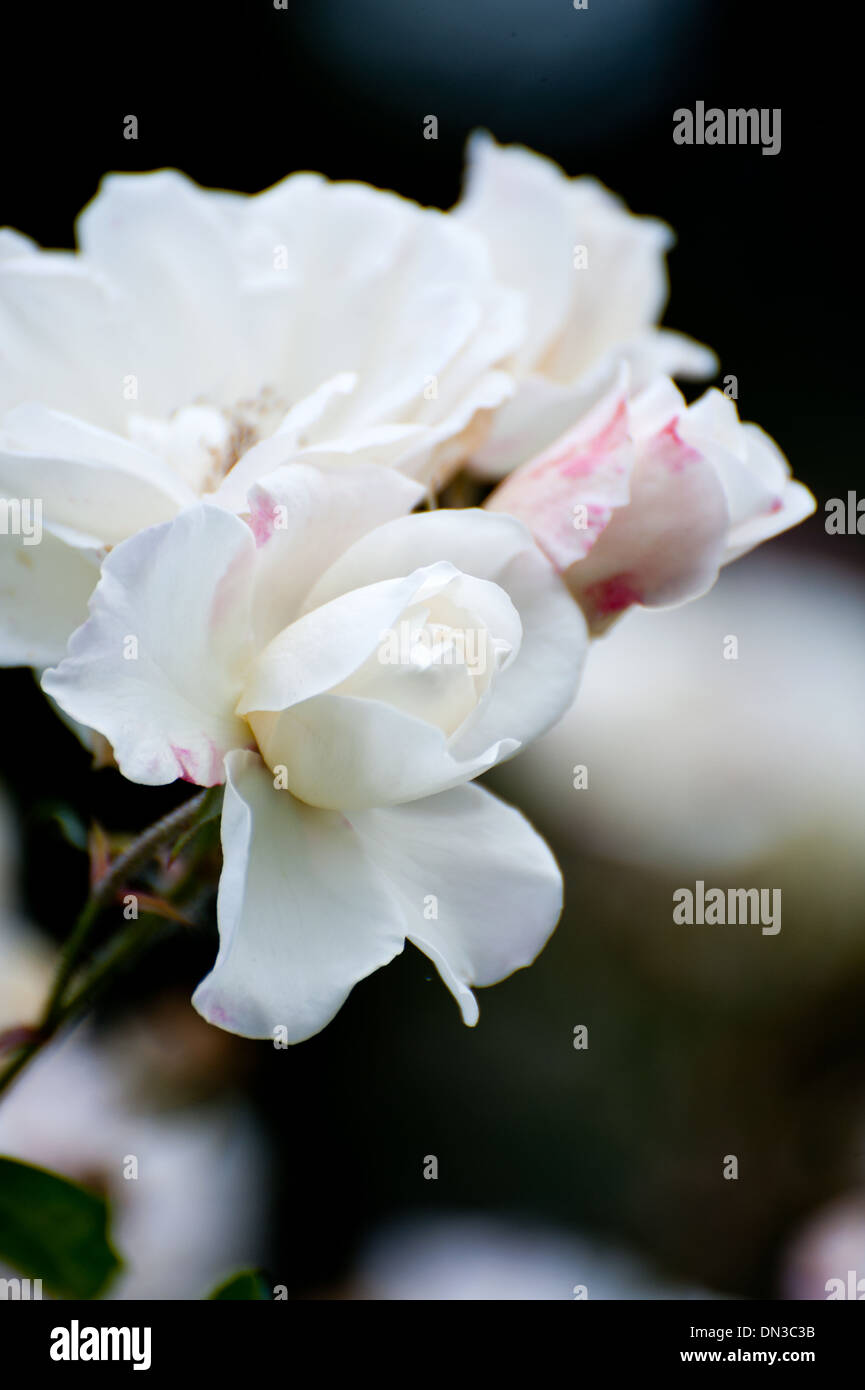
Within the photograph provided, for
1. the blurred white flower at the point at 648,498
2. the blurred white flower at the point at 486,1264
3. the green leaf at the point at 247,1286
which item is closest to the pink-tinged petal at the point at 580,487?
the blurred white flower at the point at 648,498

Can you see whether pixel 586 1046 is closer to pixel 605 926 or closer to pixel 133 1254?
pixel 605 926

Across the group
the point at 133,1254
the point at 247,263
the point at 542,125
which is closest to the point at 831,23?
the point at 542,125

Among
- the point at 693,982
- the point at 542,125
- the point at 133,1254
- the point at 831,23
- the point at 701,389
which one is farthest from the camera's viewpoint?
the point at 701,389

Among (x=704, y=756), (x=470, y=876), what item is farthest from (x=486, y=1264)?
(x=470, y=876)

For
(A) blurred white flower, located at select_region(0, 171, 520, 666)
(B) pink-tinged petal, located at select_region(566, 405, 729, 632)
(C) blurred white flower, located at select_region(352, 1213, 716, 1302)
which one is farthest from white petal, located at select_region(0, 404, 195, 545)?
(C) blurred white flower, located at select_region(352, 1213, 716, 1302)

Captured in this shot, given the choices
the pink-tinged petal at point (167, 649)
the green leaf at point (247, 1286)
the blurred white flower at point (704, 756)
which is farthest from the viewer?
the blurred white flower at point (704, 756)

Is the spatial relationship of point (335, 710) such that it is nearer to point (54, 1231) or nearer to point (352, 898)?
point (352, 898)

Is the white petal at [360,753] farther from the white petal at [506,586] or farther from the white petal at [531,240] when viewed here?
the white petal at [531,240]
